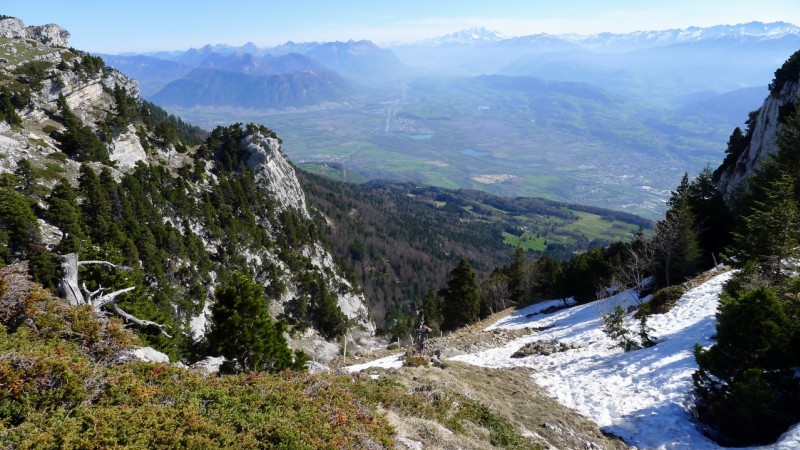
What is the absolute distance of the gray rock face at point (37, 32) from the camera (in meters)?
97.0

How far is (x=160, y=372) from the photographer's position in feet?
35.6

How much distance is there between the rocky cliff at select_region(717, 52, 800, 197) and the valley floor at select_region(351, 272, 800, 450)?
26019 mm

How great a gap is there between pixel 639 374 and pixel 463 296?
1253 inches

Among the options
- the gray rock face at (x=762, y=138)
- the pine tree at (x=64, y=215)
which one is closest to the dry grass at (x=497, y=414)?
the pine tree at (x=64, y=215)

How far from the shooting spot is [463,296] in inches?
2045

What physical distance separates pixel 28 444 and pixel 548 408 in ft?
56.5

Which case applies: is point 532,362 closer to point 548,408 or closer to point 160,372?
point 548,408

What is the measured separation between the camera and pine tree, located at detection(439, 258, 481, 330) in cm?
5178

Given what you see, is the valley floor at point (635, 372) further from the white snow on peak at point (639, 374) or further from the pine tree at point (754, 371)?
the pine tree at point (754, 371)

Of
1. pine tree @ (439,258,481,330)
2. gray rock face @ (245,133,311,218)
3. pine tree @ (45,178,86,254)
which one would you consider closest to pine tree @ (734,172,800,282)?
pine tree @ (439,258,481,330)

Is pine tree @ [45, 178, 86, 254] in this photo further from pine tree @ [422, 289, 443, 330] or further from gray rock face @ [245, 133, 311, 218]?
gray rock face @ [245, 133, 311, 218]

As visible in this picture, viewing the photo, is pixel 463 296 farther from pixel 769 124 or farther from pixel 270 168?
pixel 270 168

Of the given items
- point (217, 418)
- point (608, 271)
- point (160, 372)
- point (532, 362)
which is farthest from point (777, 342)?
point (608, 271)

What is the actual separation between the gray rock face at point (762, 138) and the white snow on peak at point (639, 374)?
2558 cm
